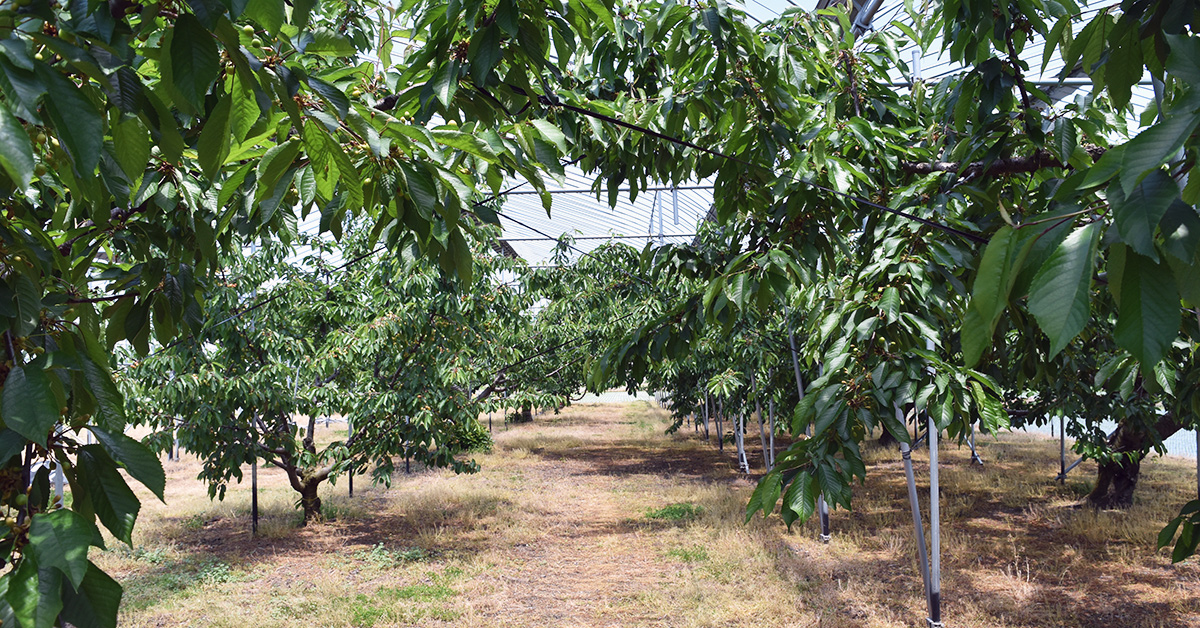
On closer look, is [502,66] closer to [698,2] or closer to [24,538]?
[698,2]

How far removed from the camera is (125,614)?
529 centimetres

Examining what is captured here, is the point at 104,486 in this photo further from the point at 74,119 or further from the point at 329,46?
the point at 329,46

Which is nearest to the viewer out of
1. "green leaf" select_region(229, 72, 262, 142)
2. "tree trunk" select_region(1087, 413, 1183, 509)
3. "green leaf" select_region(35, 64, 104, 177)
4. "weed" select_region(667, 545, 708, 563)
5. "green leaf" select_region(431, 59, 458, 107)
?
"green leaf" select_region(35, 64, 104, 177)

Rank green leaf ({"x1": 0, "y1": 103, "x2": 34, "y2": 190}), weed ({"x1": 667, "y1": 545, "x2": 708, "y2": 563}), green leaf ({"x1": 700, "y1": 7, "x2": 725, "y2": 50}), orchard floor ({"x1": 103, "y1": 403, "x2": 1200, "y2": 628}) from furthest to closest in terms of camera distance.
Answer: weed ({"x1": 667, "y1": 545, "x2": 708, "y2": 563}) → orchard floor ({"x1": 103, "y1": 403, "x2": 1200, "y2": 628}) → green leaf ({"x1": 700, "y1": 7, "x2": 725, "y2": 50}) → green leaf ({"x1": 0, "y1": 103, "x2": 34, "y2": 190})

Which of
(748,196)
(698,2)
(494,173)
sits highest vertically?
(698,2)

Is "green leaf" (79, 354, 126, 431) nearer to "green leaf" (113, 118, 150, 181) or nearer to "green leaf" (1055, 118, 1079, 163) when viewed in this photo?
"green leaf" (113, 118, 150, 181)

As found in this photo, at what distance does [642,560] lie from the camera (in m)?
6.82

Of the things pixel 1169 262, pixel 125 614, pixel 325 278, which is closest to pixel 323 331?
pixel 325 278

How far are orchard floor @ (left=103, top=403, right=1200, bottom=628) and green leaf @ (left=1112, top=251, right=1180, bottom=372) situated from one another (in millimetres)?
4822

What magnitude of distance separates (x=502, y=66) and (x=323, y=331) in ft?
24.9

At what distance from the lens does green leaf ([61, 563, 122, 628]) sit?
778 millimetres

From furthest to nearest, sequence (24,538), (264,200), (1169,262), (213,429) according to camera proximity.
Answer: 1. (213,429)
2. (264,200)
3. (24,538)
4. (1169,262)

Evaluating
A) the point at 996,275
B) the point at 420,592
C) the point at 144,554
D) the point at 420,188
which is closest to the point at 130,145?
the point at 420,188

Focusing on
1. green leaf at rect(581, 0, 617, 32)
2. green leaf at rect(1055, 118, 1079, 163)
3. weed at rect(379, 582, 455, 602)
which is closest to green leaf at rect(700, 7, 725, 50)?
green leaf at rect(581, 0, 617, 32)
